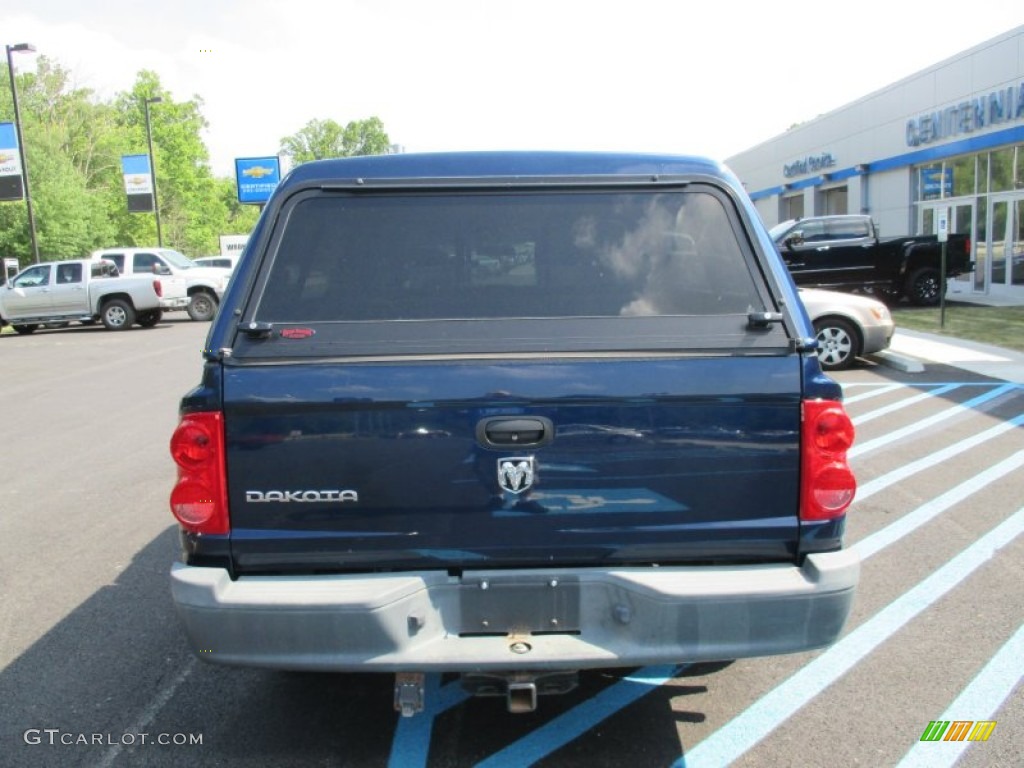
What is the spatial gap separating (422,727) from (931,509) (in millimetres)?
4172

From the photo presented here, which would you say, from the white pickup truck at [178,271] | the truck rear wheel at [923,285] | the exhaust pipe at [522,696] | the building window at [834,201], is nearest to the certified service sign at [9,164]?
the white pickup truck at [178,271]

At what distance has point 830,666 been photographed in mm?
4078

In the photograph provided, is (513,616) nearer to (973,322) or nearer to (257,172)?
(973,322)

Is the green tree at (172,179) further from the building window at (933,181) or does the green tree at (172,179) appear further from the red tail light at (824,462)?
the red tail light at (824,462)

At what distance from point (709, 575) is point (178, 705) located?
224 cm

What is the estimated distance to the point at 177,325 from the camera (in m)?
25.3

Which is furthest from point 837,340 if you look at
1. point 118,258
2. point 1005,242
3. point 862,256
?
point 118,258

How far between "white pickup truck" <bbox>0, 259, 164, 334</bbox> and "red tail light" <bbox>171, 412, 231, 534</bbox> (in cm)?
2209

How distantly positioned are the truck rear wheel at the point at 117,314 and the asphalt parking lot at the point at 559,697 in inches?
713

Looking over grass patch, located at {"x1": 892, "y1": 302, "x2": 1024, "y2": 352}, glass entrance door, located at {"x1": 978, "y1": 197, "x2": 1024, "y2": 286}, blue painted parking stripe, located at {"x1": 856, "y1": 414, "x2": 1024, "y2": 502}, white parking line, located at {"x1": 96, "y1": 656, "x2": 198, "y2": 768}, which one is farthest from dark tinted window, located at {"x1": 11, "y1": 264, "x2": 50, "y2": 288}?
glass entrance door, located at {"x1": 978, "y1": 197, "x2": 1024, "y2": 286}

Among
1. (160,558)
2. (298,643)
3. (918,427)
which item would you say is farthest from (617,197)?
(918,427)

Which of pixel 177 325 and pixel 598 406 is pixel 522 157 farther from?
pixel 177 325

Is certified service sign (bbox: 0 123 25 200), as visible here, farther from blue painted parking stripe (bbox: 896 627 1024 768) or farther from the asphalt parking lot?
blue painted parking stripe (bbox: 896 627 1024 768)

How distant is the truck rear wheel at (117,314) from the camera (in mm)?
23641
